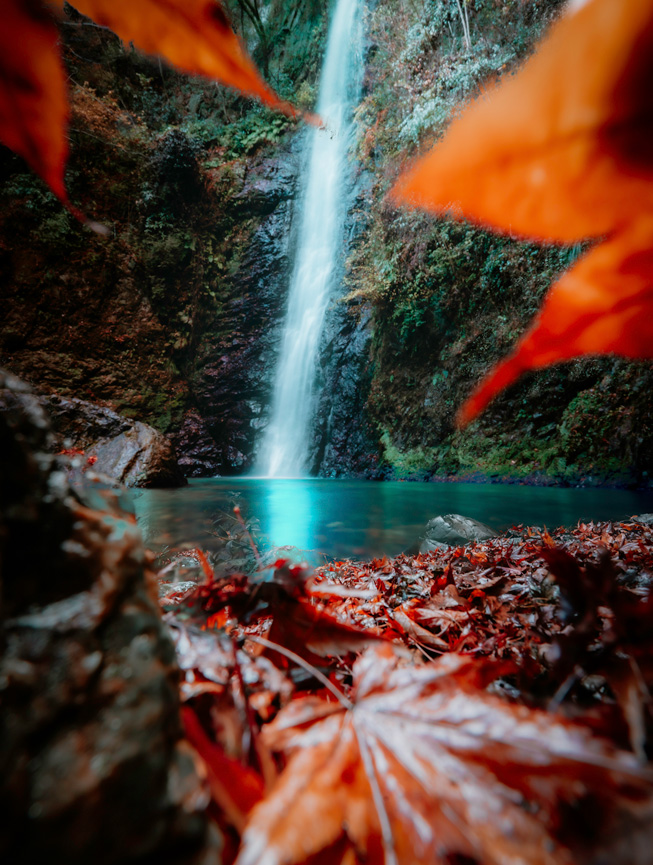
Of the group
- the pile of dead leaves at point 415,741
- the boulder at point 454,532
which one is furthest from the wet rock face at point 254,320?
the pile of dead leaves at point 415,741

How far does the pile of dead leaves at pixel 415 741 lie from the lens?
0.80 feet

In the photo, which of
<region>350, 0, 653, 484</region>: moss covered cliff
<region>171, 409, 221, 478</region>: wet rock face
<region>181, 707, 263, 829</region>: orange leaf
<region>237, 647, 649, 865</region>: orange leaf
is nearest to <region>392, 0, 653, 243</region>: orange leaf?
<region>237, 647, 649, 865</region>: orange leaf

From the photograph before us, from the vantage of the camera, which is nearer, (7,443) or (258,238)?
(7,443)

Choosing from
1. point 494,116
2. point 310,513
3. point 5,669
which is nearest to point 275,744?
point 5,669

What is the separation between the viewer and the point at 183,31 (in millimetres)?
1238

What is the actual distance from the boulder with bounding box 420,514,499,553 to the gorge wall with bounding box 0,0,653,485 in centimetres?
521

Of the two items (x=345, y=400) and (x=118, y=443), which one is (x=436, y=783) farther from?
(x=345, y=400)

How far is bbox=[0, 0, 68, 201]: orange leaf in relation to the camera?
0.98 metres

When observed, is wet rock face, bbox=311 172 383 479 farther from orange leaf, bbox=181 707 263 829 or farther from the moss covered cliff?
orange leaf, bbox=181 707 263 829

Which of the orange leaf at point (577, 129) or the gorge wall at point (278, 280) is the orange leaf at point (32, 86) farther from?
the gorge wall at point (278, 280)

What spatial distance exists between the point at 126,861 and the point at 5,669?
147 mm

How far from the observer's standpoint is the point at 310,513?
212 inches

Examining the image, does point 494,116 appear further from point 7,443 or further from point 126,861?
point 126,861

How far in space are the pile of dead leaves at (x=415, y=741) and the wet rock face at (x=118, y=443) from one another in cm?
626
